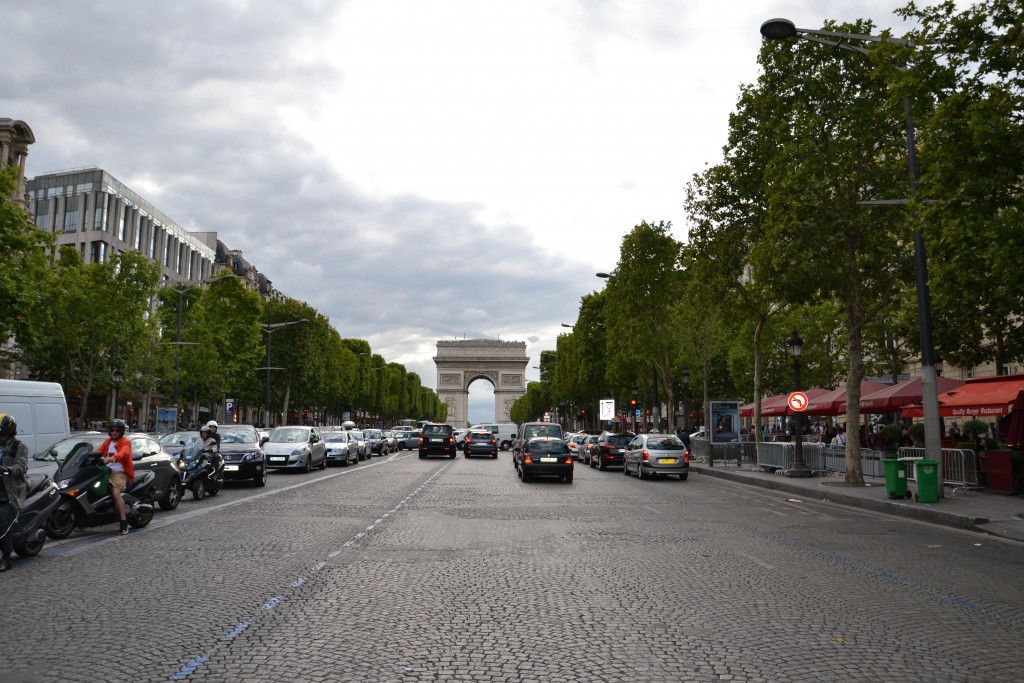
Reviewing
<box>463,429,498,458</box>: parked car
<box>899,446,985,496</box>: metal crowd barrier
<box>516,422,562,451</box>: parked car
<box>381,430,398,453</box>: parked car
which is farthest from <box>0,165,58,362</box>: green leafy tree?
<box>381,430,398,453</box>: parked car

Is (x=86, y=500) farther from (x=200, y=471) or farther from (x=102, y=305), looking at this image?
(x=102, y=305)

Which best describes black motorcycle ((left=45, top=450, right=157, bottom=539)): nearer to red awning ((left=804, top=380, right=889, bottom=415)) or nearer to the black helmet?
the black helmet

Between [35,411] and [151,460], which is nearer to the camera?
[151,460]

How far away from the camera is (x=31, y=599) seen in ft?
24.9

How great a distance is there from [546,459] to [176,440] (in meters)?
10.4

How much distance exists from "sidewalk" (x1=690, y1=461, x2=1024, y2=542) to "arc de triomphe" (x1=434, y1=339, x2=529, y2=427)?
4202 inches

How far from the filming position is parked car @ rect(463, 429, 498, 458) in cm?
4741

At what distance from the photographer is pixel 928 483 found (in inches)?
687

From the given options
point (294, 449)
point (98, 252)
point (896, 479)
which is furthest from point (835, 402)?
point (98, 252)

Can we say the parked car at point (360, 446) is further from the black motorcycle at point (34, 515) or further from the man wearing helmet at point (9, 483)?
the man wearing helmet at point (9, 483)

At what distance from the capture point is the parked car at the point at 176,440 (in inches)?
794

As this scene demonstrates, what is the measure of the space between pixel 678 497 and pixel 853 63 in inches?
477

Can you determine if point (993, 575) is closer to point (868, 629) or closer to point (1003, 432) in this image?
point (868, 629)

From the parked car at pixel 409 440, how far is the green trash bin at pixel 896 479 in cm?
5046
